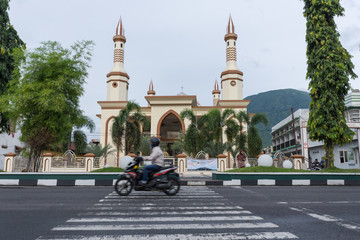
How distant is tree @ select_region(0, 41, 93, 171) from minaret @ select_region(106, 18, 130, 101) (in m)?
16.2

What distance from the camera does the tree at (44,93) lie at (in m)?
17.2

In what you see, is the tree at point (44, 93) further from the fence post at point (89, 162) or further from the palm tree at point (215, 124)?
the palm tree at point (215, 124)

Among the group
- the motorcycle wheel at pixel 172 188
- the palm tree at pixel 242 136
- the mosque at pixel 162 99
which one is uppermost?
the mosque at pixel 162 99

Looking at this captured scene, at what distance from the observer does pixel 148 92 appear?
51.3m

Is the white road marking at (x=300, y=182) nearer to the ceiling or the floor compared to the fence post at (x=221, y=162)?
nearer to the floor

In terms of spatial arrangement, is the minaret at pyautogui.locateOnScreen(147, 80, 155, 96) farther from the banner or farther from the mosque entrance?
the banner

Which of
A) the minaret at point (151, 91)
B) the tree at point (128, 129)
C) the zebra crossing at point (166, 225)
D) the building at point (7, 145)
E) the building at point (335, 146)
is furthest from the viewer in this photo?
the minaret at point (151, 91)

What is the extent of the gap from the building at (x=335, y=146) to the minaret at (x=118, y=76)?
2397 centimetres

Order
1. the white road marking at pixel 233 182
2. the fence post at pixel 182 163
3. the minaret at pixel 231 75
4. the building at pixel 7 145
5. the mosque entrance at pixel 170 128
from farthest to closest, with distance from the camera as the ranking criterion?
1. the mosque entrance at pixel 170 128
2. the minaret at pixel 231 75
3. the building at pixel 7 145
4. the fence post at pixel 182 163
5. the white road marking at pixel 233 182

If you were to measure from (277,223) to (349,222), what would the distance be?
44.2 inches

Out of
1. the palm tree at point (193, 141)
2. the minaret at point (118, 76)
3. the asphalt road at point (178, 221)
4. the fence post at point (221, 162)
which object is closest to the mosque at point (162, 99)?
the minaret at point (118, 76)

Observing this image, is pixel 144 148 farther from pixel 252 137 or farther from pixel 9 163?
pixel 9 163

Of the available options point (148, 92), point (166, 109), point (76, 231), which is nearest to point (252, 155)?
point (166, 109)

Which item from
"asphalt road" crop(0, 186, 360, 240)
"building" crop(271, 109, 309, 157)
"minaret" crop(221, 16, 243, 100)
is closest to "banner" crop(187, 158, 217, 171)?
"asphalt road" crop(0, 186, 360, 240)
